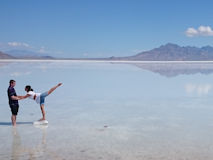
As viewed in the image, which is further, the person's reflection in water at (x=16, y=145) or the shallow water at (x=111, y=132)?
the shallow water at (x=111, y=132)

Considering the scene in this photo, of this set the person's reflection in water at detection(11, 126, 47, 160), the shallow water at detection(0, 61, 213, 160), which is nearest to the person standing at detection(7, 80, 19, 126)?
the shallow water at detection(0, 61, 213, 160)

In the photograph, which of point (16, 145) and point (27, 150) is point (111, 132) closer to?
point (27, 150)

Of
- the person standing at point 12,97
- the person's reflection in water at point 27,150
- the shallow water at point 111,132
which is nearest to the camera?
the person's reflection in water at point 27,150

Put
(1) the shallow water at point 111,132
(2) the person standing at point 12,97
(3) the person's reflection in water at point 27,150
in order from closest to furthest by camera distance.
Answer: (3) the person's reflection in water at point 27,150 < (1) the shallow water at point 111,132 < (2) the person standing at point 12,97

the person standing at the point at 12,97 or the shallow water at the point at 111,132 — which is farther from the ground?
the person standing at the point at 12,97

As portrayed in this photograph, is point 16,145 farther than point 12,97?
No

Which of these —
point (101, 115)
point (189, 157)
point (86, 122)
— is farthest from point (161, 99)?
point (189, 157)

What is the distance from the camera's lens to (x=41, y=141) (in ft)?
16.2

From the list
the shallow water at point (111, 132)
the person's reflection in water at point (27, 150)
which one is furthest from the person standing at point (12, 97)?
the person's reflection in water at point (27, 150)

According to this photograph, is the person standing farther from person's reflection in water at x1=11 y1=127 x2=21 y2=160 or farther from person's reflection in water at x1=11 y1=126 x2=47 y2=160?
person's reflection in water at x1=11 y1=126 x2=47 y2=160

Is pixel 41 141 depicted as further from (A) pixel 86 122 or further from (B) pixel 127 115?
(B) pixel 127 115

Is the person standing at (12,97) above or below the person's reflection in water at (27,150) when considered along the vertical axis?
above

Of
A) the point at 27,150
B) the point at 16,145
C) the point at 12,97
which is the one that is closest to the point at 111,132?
the point at 27,150

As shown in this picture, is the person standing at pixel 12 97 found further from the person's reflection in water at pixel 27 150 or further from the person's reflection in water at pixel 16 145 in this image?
the person's reflection in water at pixel 27 150
